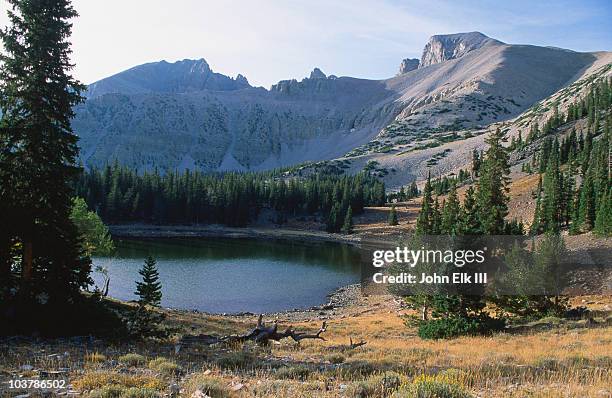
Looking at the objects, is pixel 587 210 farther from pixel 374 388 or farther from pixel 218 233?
pixel 218 233

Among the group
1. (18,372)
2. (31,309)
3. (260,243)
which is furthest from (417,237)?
(260,243)

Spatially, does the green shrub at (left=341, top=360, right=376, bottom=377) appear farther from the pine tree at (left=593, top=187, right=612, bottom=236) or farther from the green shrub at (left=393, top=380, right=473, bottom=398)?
the pine tree at (left=593, top=187, right=612, bottom=236)

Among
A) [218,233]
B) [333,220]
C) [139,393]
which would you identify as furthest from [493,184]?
[218,233]

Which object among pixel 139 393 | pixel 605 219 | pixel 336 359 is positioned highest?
pixel 605 219

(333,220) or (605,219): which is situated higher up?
(605,219)

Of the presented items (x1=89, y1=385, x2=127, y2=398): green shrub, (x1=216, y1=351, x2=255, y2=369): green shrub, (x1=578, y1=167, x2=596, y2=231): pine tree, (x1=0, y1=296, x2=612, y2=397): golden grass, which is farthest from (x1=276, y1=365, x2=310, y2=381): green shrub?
(x1=578, y1=167, x2=596, y2=231): pine tree

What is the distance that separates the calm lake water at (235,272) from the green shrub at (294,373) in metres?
43.1

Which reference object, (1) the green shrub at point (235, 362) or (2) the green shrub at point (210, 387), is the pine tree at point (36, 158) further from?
(2) the green shrub at point (210, 387)

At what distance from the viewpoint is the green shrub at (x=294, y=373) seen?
41.3ft

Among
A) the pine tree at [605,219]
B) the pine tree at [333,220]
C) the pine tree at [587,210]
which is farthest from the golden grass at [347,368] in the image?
the pine tree at [333,220]

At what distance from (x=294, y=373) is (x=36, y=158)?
16.4 meters

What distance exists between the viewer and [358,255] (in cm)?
10669

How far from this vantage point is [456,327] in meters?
25.2

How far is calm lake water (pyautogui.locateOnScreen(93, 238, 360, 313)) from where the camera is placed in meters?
59.2
